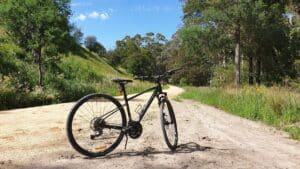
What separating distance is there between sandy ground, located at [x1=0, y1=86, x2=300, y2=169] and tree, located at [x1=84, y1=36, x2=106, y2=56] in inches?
3761

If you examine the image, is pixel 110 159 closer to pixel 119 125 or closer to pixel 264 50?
pixel 119 125

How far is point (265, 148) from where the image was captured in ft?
23.9

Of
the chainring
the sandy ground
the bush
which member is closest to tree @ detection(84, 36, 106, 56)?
the bush

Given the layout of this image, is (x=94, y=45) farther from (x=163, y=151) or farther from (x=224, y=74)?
(x=163, y=151)

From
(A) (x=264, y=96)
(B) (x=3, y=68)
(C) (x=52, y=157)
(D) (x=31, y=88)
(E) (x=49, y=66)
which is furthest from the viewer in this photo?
(E) (x=49, y=66)

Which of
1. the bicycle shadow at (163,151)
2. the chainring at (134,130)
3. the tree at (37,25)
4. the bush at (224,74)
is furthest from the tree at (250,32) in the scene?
the chainring at (134,130)

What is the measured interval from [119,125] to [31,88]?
14.0 meters

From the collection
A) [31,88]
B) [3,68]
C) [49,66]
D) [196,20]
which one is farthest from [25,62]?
[196,20]

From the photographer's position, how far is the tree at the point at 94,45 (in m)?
104

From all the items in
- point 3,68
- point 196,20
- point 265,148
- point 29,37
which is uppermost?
point 196,20

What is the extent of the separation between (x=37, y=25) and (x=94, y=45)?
89413 mm

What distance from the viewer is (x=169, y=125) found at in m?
6.95

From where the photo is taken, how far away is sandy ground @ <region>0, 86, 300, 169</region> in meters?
5.69

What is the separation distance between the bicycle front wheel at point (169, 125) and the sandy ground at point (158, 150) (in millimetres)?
147
